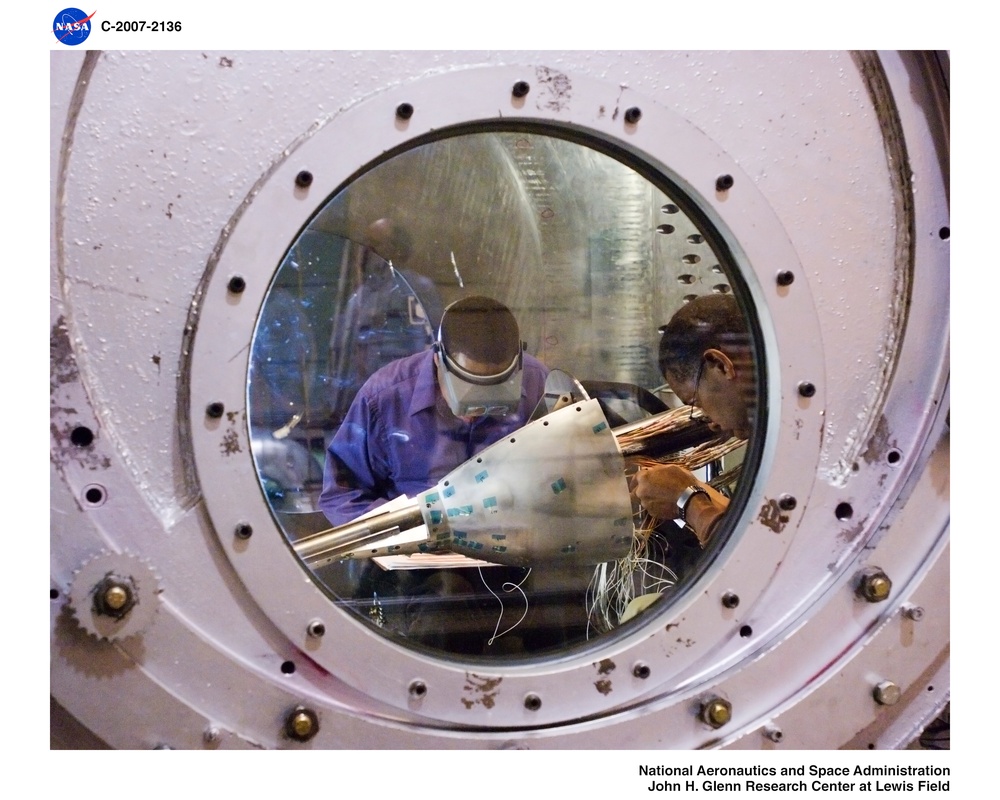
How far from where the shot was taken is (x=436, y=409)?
1.33 meters

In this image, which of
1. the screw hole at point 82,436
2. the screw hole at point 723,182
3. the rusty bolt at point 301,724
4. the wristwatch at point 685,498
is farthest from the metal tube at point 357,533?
the screw hole at point 723,182

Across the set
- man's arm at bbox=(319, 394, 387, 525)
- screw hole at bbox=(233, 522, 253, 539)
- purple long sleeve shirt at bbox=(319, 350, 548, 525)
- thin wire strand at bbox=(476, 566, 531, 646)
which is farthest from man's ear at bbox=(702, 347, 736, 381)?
screw hole at bbox=(233, 522, 253, 539)

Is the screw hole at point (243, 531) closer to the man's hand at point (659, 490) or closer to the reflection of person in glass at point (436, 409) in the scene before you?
the reflection of person in glass at point (436, 409)

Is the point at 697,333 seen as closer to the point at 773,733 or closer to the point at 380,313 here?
the point at 380,313

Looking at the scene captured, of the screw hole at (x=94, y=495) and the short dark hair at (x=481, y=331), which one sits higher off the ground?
the short dark hair at (x=481, y=331)

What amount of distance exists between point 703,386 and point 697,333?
93mm

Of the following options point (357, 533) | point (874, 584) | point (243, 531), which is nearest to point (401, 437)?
point (357, 533)

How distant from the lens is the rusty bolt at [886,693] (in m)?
1.31

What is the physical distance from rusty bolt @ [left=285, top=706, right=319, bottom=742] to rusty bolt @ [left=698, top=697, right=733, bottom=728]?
60cm
